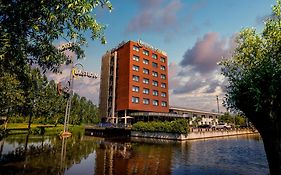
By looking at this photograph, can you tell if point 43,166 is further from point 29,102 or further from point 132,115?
point 132,115

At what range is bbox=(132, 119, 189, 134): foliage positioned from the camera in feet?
192

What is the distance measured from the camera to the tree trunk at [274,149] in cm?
1345

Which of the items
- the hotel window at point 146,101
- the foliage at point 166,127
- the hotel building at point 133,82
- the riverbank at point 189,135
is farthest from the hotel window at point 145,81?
the riverbank at point 189,135

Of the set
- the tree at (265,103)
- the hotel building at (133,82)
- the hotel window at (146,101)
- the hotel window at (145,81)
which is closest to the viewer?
the tree at (265,103)

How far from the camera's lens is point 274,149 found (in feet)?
45.1

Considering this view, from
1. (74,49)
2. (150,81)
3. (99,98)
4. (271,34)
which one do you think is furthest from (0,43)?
(99,98)

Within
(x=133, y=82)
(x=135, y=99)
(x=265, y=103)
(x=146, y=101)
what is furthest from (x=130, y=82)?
(x=265, y=103)

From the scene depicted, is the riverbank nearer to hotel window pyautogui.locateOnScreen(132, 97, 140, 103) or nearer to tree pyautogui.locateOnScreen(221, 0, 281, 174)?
hotel window pyautogui.locateOnScreen(132, 97, 140, 103)

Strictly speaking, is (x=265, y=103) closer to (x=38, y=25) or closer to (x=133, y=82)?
(x=38, y=25)

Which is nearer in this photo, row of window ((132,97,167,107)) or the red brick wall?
the red brick wall

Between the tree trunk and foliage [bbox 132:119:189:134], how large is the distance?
4438 cm

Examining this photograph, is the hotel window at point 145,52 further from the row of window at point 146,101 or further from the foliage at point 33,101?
the foliage at point 33,101

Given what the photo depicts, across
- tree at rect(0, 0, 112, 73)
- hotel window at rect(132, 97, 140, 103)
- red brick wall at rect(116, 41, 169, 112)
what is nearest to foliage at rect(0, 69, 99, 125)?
tree at rect(0, 0, 112, 73)

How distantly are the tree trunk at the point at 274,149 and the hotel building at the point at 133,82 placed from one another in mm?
67268
